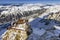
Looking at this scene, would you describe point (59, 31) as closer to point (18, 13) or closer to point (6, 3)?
point (18, 13)

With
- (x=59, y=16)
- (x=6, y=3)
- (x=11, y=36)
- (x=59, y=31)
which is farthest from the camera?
(x=6, y=3)

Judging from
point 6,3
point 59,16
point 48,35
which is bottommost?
point 6,3

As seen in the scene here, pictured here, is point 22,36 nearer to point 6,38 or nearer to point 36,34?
point 6,38

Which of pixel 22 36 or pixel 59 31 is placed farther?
pixel 59 31

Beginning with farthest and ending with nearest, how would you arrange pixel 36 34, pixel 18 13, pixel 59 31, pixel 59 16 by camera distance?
pixel 18 13
pixel 59 16
pixel 59 31
pixel 36 34

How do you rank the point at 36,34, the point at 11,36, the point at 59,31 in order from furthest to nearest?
the point at 59,31 → the point at 36,34 → the point at 11,36

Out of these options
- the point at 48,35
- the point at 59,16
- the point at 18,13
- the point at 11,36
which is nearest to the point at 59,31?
the point at 48,35

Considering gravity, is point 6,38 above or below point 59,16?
above

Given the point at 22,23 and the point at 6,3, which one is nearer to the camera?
the point at 22,23

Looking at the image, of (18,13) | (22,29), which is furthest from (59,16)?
(18,13)
